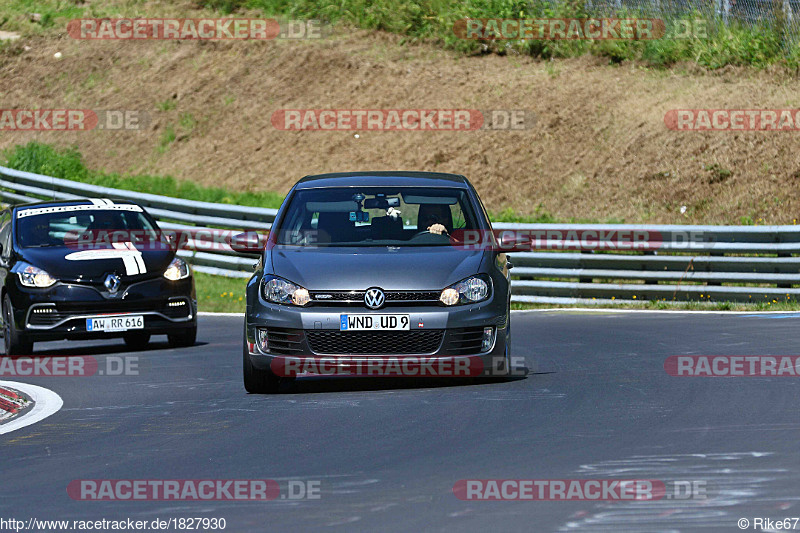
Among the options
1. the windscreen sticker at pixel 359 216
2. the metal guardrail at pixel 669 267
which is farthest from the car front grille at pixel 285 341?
the metal guardrail at pixel 669 267

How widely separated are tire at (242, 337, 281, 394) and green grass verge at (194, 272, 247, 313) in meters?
10.5

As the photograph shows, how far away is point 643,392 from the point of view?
10.2 metres

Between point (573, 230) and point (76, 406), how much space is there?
432 inches

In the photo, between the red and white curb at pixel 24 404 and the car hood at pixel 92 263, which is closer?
the red and white curb at pixel 24 404

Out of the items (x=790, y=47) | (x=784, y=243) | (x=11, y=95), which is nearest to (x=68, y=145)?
(x=11, y=95)

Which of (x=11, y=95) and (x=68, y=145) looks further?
(x=11, y=95)

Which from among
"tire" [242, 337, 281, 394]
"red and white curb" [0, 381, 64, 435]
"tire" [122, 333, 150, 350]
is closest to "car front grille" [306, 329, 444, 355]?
"tire" [242, 337, 281, 394]

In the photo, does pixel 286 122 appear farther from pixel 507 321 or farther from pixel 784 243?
pixel 507 321

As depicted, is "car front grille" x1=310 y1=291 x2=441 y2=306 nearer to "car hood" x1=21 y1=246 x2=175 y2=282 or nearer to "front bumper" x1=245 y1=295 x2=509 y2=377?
"front bumper" x1=245 y1=295 x2=509 y2=377

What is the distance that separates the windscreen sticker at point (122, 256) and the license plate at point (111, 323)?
0.50 m

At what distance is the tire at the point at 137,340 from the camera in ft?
52.7

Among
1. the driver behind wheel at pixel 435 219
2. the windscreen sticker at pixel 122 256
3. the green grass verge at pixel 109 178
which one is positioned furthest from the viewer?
the green grass verge at pixel 109 178

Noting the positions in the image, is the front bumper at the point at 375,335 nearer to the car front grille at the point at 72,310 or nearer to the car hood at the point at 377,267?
the car hood at the point at 377,267

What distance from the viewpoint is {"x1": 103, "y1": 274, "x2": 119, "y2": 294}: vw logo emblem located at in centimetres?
1481
